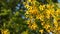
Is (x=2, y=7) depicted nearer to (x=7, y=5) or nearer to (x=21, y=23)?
(x=7, y=5)

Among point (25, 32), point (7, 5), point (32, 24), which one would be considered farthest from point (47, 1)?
point (7, 5)

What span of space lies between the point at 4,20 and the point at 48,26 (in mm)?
4067

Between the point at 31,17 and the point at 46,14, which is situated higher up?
the point at 46,14

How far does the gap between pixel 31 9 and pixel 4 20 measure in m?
3.57

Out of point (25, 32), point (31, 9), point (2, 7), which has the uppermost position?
point (31, 9)

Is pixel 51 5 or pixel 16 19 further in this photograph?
pixel 16 19

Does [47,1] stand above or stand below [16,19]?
above

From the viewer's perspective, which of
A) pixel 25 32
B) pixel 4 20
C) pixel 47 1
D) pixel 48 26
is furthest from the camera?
pixel 4 20

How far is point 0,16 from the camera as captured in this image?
1255cm

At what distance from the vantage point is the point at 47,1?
964 centimetres

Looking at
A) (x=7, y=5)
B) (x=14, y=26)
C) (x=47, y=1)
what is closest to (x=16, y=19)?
(x=14, y=26)

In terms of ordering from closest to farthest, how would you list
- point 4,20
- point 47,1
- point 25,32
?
1. point 47,1
2. point 25,32
3. point 4,20

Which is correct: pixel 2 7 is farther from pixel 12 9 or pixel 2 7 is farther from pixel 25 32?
Result: pixel 25 32

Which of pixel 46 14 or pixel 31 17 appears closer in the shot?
pixel 46 14
